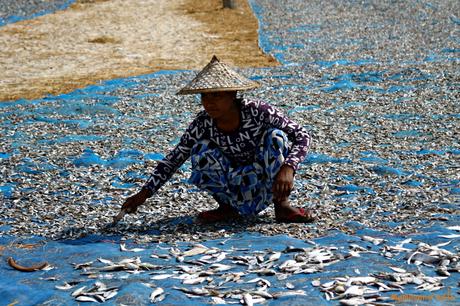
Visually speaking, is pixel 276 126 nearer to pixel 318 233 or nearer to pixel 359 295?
pixel 318 233

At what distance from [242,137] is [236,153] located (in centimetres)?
10

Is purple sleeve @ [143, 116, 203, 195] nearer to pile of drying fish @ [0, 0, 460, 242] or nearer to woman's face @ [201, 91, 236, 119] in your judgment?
woman's face @ [201, 91, 236, 119]

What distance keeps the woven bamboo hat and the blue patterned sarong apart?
0.27m

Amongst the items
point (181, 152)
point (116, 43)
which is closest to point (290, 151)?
point (181, 152)

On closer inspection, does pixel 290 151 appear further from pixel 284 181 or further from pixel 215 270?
pixel 215 270

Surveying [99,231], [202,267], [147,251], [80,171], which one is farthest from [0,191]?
[202,267]

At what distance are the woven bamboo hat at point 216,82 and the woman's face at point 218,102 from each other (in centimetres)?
5

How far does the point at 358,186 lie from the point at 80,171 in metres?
1.75

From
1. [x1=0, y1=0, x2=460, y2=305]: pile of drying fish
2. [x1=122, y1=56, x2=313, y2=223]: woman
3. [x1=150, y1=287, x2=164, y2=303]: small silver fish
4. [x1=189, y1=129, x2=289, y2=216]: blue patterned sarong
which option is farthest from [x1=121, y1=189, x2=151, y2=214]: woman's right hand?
[x1=150, y1=287, x2=164, y2=303]: small silver fish

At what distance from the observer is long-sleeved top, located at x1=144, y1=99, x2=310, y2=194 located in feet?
11.5

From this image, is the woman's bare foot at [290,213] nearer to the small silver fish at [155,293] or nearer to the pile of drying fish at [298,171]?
the pile of drying fish at [298,171]

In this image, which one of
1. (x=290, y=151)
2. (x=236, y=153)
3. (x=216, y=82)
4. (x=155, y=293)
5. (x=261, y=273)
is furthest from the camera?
(x=236, y=153)

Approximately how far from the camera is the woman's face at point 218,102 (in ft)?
11.2

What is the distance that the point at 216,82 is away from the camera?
3385mm
